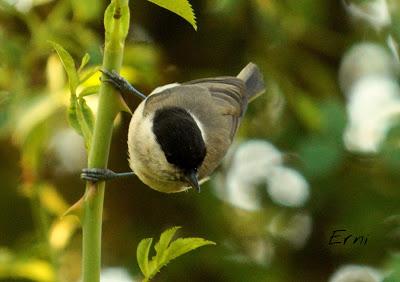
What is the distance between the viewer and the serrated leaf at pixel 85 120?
129 centimetres

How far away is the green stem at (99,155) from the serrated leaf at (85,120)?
0.30ft

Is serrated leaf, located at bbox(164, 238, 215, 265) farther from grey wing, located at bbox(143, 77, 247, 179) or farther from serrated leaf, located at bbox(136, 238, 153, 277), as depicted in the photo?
grey wing, located at bbox(143, 77, 247, 179)

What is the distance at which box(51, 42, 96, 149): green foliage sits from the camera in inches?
49.9

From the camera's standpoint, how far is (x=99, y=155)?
1.17 meters

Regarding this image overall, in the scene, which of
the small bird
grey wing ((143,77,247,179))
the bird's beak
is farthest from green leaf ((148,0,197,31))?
grey wing ((143,77,247,179))

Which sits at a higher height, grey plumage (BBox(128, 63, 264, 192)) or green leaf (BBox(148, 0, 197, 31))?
grey plumage (BBox(128, 63, 264, 192))

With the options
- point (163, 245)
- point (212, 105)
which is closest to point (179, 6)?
point (163, 245)

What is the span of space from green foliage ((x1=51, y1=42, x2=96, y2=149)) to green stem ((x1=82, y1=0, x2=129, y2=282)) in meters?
0.08

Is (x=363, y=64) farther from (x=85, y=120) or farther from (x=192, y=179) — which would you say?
(x=85, y=120)

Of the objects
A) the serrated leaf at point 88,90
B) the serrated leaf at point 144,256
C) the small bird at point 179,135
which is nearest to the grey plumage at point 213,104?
the small bird at point 179,135

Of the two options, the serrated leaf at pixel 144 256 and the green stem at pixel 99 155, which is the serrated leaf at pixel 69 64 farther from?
the serrated leaf at pixel 144 256

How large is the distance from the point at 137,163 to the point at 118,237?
1.33m

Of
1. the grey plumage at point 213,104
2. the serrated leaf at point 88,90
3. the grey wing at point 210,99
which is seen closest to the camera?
the serrated leaf at point 88,90

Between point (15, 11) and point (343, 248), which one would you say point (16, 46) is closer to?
point (15, 11)
